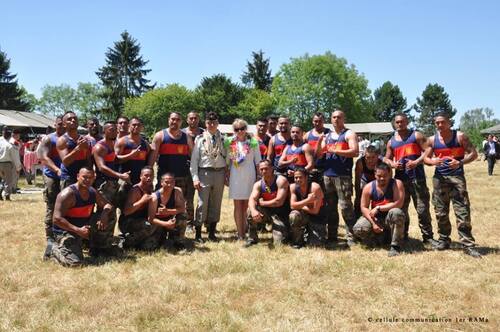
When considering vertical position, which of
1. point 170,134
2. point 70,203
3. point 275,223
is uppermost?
point 170,134

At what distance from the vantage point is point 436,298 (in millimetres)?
4688

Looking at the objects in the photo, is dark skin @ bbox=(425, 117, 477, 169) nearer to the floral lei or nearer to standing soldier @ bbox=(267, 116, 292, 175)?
standing soldier @ bbox=(267, 116, 292, 175)

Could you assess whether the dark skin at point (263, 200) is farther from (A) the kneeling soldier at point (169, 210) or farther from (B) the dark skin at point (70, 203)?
(B) the dark skin at point (70, 203)

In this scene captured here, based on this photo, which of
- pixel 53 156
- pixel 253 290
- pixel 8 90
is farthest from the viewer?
pixel 8 90

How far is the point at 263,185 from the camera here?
7.13 metres

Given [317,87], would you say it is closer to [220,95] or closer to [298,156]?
[220,95]

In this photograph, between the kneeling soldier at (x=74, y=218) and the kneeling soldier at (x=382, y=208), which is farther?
the kneeling soldier at (x=382, y=208)

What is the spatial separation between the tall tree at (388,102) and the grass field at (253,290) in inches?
3374

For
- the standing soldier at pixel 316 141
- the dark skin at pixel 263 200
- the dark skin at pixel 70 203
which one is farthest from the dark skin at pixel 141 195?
the standing soldier at pixel 316 141

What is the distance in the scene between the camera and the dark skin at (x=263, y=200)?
6941 millimetres

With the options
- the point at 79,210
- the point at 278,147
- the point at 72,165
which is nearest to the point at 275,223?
the point at 278,147

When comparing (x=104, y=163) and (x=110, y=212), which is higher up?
Answer: (x=104, y=163)

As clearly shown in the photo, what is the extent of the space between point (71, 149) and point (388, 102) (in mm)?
88869

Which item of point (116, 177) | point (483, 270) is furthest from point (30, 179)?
point (483, 270)
